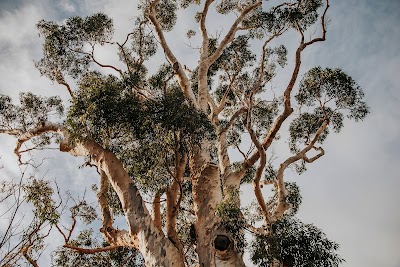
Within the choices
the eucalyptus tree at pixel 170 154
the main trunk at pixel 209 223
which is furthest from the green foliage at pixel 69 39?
the main trunk at pixel 209 223

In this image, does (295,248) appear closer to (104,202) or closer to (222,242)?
(222,242)

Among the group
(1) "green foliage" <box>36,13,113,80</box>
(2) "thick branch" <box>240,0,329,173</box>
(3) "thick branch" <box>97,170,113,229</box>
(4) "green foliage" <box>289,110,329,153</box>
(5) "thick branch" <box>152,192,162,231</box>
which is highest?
(1) "green foliage" <box>36,13,113,80</box>

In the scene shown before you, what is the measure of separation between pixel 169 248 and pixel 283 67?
858cm

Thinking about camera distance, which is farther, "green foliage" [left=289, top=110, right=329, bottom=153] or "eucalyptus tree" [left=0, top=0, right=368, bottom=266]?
"green foliage" [left=289, top=110, right=329, bottom=153]

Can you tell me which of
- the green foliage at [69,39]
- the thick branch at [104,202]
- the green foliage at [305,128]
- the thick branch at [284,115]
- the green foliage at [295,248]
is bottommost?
the green foliage at [295,248]

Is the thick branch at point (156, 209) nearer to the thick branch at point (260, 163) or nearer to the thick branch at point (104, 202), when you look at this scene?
the thick branch at point (104, 202)

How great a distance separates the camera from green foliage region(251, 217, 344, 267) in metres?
5.62

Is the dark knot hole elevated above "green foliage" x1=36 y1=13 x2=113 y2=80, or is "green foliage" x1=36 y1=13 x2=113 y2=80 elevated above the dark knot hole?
"green foliage" x1=36 y1=13 x2=113 y2=80

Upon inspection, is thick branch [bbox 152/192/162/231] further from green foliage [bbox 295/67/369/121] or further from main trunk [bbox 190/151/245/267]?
green foliage [bbox 295/67/369/121]

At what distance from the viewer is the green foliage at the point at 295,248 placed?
5625 millimetres

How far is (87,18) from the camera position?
1020cm

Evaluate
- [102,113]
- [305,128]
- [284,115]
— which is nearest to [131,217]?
[102,113]

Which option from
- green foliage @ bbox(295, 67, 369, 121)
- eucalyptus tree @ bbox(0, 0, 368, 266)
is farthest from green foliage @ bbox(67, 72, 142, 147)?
green foliage @ bbox(295, 67, 369, 121)

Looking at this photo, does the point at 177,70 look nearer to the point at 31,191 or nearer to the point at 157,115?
the point at 157,115
